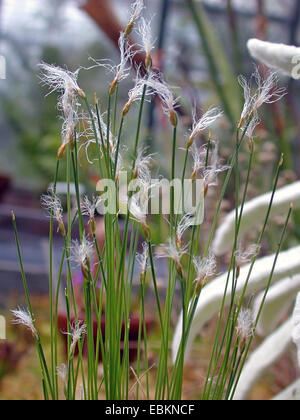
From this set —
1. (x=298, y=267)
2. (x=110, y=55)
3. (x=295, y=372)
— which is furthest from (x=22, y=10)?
(x=298, y=267)

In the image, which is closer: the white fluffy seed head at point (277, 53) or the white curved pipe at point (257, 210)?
the white fluffy seed head at point (277, 53)

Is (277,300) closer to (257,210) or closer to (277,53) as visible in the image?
(257,210)

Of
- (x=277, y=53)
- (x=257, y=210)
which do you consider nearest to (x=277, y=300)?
(x=257, y=210)

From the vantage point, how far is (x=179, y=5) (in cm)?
197

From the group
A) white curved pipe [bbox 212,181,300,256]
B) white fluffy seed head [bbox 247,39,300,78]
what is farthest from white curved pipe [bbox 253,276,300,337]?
white fluffy seed head [bbox 247,39,300,78]

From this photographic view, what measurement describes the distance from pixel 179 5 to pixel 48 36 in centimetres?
47

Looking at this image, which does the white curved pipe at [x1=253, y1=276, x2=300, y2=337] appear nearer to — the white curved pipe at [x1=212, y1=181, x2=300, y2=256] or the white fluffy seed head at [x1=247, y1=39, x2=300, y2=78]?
the white curved pipe at [x1=212, y1=181, x2=300, y2=256]

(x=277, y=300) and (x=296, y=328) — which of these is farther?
(x=277, y=300)

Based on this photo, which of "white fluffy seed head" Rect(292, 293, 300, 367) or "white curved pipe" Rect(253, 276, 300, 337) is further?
"white curved pipe" Rect(253, 276, 300, 337)

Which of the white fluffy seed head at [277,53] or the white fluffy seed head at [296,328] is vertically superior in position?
the white fluffy seed head at [277,53]

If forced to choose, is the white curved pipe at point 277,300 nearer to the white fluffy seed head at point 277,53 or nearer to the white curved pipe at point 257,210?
the white curved pipe at point 257,210

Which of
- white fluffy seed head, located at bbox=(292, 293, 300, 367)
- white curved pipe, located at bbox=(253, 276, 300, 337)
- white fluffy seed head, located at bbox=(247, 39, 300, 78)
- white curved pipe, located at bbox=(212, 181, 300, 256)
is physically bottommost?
white fluffy seed head, located at bbox=(292, 293, 300, 367)

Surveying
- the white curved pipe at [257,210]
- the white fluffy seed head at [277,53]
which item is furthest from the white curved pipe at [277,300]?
the white fluffy seed head at [277,53]
